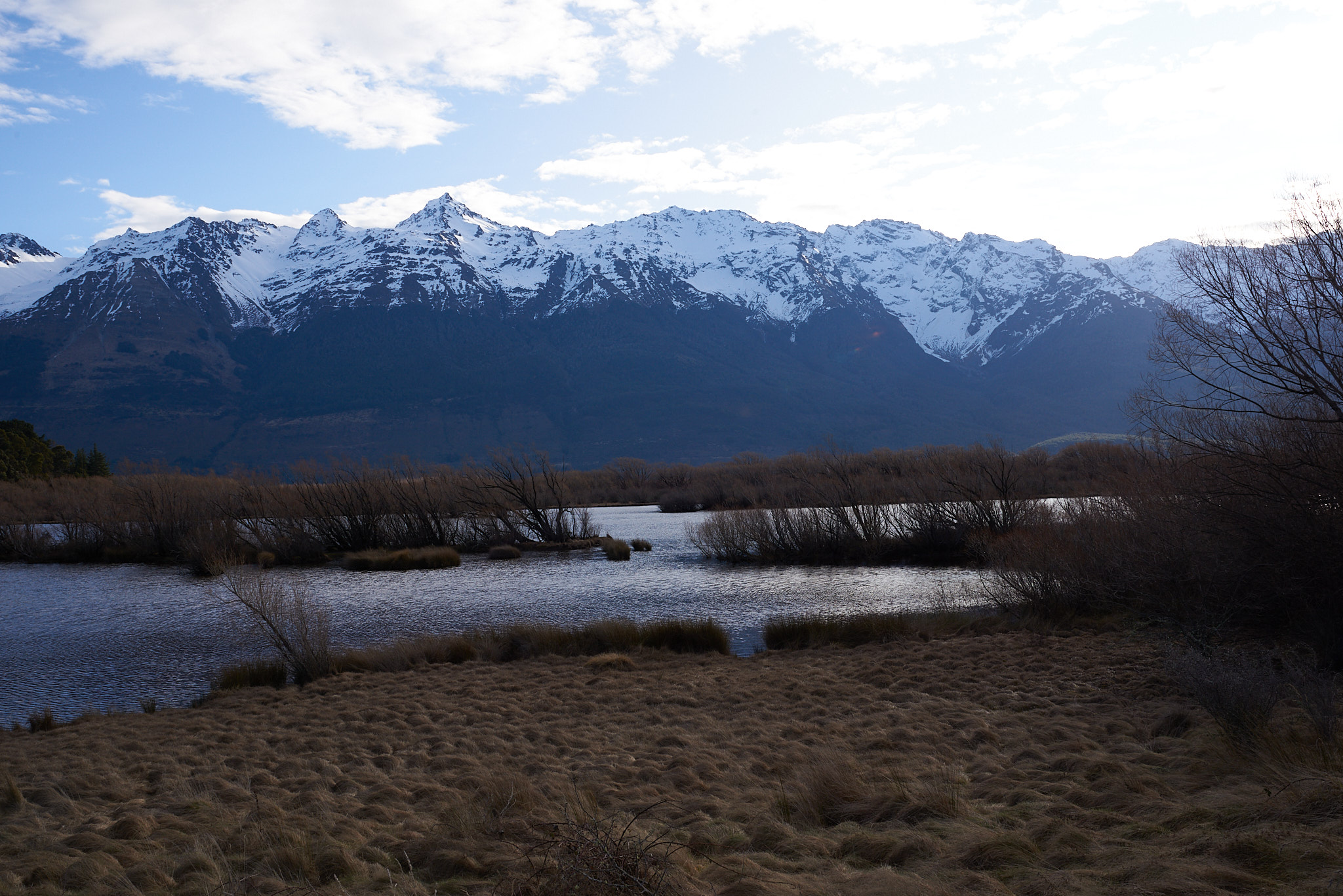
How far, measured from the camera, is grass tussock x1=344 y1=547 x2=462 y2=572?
117 ft

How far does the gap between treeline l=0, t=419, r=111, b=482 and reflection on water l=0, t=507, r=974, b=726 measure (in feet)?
114

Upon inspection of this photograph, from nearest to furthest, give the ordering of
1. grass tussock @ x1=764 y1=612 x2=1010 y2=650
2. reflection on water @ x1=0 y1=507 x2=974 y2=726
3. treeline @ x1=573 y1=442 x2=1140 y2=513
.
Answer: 1. grass tussock @ x1=764 y1=612 x2=1010 y2=650
2. reflection on water @ x1=0 y1=507 x2=974 y2=726
3. treeline @ x1=573 y1=442 x2=1140 y2=513

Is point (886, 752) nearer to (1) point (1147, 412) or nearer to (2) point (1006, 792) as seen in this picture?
(2) point (1006, 792)

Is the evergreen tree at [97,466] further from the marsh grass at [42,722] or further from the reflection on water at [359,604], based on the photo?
the marsh grass at [42,722]

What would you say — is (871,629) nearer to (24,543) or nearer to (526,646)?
(526,646)

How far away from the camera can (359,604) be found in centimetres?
Answer: 2573

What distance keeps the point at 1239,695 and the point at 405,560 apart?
1331 inches

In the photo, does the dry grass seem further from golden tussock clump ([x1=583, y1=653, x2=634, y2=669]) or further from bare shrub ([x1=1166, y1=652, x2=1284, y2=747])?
golden tussock clump ([x1=583, y1=653, x2=634, y2=669])

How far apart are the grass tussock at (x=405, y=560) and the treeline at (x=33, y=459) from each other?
130 ft

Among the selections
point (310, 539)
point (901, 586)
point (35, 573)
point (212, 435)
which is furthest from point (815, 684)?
point (212, 435)

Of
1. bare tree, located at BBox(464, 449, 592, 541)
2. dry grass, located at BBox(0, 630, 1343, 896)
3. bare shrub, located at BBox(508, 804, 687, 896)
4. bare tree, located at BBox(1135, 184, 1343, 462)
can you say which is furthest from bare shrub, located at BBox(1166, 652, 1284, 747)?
bare tree, located at BBox(464, 449, 592, 541)

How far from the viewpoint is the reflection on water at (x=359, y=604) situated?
1714 cm

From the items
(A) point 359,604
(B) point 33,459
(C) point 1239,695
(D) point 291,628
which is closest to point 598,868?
(C) point 1239,695

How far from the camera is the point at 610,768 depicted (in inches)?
337
